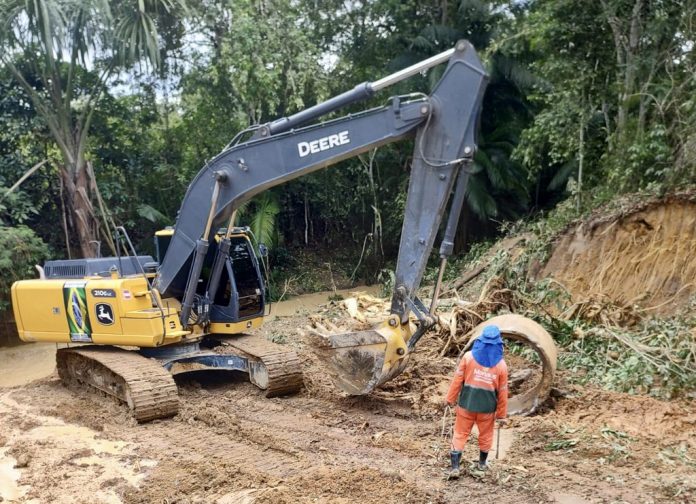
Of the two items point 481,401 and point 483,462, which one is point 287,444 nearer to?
point 483,462

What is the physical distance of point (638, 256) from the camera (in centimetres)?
952

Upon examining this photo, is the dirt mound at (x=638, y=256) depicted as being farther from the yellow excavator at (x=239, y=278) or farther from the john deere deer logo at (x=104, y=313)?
the john deere deer logo at (x=104, y=313)

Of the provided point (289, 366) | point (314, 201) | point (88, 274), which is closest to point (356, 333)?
point (289, 366)

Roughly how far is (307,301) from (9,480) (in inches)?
496

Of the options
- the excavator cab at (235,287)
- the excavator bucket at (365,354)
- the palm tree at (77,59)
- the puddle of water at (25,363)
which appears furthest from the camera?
the palm tree at (77,59)

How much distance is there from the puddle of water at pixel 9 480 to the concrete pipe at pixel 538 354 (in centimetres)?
449

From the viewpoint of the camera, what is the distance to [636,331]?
28.1ft

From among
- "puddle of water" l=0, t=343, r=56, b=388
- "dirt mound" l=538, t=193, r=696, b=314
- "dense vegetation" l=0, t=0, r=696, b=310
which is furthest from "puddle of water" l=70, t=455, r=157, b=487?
"dense vegetation" l=0, t=0, r=696, b=310

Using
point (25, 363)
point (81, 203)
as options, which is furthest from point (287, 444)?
point (81, 203)

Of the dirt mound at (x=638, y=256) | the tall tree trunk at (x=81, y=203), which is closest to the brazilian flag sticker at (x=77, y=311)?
the dirt mound at (x=638, y=256)

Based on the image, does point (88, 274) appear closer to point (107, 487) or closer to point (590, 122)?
point (107, 487)

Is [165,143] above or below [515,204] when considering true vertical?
above

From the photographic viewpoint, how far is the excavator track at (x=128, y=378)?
23.1 ft

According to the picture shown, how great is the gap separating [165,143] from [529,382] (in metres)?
14.5
